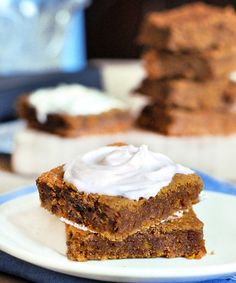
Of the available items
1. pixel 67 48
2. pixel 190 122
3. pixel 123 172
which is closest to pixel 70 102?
pixel 190 122

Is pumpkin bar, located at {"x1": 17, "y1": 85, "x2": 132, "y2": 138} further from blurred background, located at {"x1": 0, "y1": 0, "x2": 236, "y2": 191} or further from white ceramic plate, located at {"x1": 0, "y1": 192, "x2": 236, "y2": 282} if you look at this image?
white ceramic plate, located at {"x1": 0, "y1": 192, "x2": 236, "y2": 282}

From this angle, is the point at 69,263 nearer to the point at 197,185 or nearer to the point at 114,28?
the point at 197,185

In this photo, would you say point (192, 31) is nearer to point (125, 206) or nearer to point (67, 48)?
point (125, 206)

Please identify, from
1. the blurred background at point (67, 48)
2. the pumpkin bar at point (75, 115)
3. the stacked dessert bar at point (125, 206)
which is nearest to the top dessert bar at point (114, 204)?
the stacked dessert bar at point (125, 206)

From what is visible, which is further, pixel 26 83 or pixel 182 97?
pixel 26 83

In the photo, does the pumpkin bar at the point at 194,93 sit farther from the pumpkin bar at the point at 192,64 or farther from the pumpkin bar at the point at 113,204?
the pumpkin bar at the point at 113,204

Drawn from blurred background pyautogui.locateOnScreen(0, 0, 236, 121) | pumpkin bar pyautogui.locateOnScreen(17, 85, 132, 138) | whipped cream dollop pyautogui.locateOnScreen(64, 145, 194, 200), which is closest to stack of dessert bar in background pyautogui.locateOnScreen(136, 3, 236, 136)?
pumpkin bar pyautogui.locateOnScreen(17, 85, 132, 138)

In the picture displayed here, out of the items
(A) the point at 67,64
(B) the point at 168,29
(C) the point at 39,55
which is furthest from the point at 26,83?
(A) the point at 67,64
